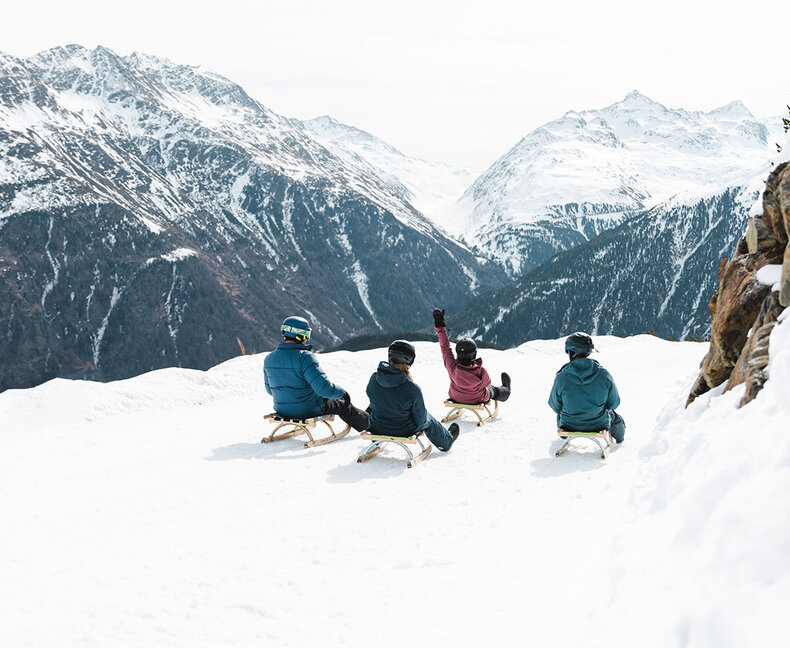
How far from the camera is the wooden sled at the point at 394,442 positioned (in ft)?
29.2

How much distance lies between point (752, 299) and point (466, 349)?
5265 millimetres

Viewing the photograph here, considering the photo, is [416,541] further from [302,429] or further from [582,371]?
[302,429]

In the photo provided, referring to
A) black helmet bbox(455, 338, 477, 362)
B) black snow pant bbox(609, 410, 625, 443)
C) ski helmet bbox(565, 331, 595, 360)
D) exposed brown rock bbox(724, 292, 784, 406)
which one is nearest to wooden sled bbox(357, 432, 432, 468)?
black helmet bbox(455, 338, 477, 362)

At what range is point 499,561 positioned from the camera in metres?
5.61

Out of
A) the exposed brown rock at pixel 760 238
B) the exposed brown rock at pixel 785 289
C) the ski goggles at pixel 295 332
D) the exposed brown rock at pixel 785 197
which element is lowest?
the ski goggles at pixel 295 332

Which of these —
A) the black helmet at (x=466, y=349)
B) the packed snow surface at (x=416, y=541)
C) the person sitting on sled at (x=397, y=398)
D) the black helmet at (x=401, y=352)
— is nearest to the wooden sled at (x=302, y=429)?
the packed snow surface at (x=416, y=541)

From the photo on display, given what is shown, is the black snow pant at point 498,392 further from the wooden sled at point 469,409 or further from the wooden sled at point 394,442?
the wooden sled at point 394,442

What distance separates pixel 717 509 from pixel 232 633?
377 cm

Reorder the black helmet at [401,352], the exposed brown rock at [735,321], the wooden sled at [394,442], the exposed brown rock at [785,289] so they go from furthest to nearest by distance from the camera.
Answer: the wooden sled at [394,442]
the black helmet at [401,352]
the exposed brown rock at [735,321]
the exposed brown rock at [785,289]

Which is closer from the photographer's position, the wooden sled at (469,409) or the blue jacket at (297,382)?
the blue jacket at (297,382)

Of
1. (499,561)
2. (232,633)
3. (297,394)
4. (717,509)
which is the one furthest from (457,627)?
(297,394)

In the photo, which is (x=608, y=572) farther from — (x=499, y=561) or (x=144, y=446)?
(x=144, y=446)

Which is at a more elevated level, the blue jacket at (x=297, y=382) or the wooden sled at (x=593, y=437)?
the blue jacket at (x=297, y=382)

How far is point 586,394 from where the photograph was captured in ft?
29.1
